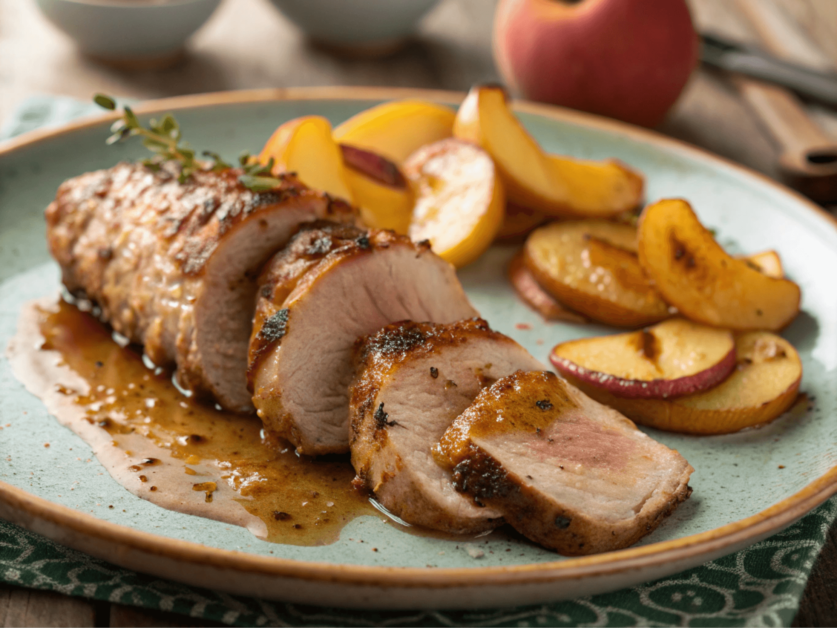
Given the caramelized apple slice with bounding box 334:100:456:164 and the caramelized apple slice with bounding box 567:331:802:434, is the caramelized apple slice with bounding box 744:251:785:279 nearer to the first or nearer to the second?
the caramelized apple slice with bounding box 567:331:802:434

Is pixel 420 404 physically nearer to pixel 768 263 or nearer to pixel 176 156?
pixel 176 156

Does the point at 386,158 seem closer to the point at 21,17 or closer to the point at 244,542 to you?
the point at 244,542

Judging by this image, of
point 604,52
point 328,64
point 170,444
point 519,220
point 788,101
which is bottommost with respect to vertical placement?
point 170,444

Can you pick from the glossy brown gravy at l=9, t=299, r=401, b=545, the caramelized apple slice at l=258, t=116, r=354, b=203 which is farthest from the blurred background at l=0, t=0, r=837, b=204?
the glossy brown gravy at l=9, t=299, r=401, b=545

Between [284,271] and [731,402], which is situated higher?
[284,271]

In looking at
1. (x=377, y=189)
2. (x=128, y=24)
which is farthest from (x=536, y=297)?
(x=128, y=24)

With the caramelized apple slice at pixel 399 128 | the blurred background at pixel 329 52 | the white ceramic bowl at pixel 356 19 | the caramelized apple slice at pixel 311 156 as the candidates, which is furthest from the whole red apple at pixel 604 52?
the caramelized apple slice at pixel 311 156
